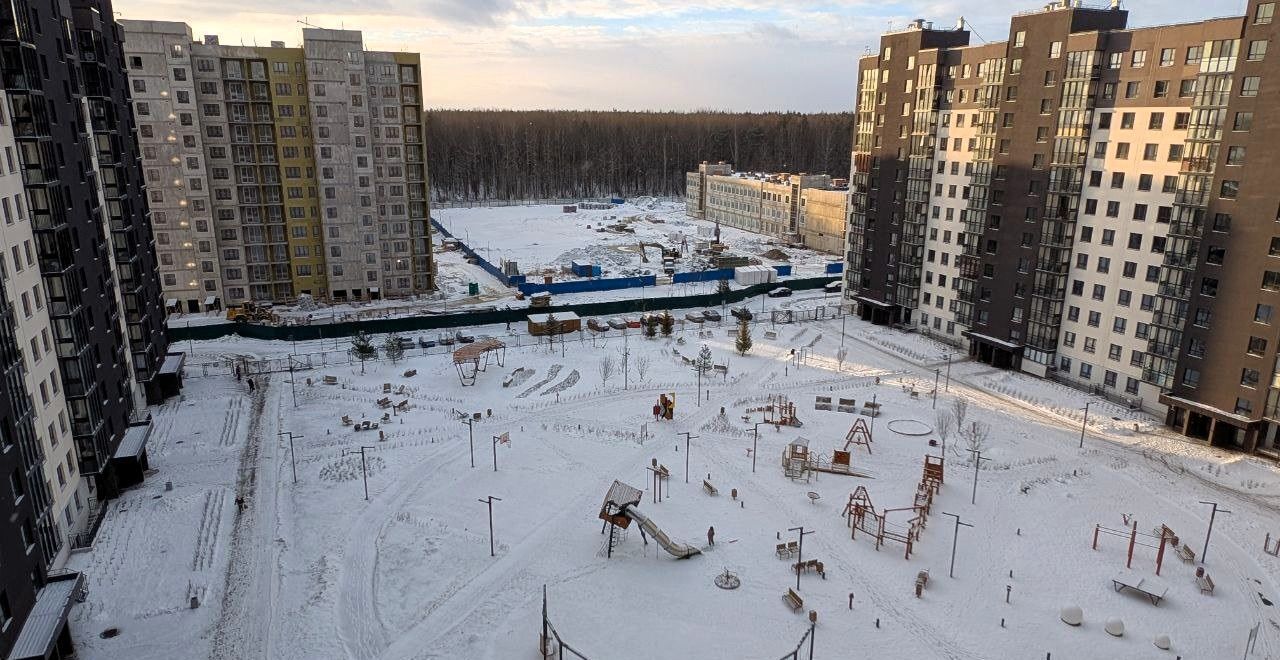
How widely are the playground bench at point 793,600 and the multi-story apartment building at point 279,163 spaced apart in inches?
2476

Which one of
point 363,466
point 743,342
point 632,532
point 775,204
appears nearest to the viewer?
point 632,532

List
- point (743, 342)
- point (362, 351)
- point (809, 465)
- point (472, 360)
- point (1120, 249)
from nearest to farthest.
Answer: point (809, 465)
point (1120, 249)
point (472, 360)
point (362, 351)
point (743, 342)

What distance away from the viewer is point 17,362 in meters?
28.1

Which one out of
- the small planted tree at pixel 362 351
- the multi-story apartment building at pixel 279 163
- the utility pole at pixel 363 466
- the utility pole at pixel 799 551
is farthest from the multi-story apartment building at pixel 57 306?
the utility pole at pixel 799 551

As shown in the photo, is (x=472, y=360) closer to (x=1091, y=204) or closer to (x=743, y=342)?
(x=743, y=342)

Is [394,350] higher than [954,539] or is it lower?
higher

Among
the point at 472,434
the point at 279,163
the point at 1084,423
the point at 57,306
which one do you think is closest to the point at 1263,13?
the point at 1084,423

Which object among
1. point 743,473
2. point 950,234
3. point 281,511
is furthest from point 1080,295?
point 281,511

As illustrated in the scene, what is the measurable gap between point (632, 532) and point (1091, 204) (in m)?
42.7

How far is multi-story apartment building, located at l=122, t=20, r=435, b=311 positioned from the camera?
232ft

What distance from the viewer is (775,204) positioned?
127 metres

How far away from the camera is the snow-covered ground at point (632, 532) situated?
29109 millimetres

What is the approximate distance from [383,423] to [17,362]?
2253 cm

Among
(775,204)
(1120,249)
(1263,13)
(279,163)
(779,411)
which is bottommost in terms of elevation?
(779,411)
